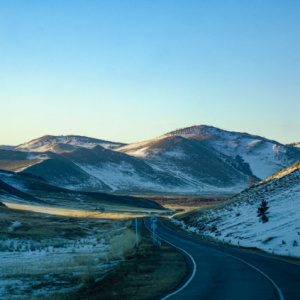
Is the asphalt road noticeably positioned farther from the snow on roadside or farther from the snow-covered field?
the snow on roadside

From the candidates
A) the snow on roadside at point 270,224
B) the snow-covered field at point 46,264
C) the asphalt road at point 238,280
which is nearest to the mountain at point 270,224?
the snow on roadside at point 270,224

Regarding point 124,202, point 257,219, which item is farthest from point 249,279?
point 124,202

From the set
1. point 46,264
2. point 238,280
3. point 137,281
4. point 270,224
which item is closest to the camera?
point 137,281

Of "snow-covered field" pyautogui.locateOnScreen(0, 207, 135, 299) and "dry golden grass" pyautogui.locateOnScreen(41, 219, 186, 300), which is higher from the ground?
"dry golden grass" pyautogui.locateOnScreen(41, 219, 186, 300)

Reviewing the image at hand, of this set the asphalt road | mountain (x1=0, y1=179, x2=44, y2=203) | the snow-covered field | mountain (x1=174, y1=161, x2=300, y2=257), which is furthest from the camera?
mountain (x1=0, y1=179, x2=44, y2=203)

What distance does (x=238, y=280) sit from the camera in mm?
14883

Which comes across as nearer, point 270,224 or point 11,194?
point 270,224

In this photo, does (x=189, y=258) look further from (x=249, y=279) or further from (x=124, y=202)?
(x=124, y=202)

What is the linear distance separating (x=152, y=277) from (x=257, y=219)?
2547cm

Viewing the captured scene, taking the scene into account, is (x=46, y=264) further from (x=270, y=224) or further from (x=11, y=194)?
(x=11, y=194)

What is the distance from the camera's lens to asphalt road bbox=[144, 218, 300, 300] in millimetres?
12109

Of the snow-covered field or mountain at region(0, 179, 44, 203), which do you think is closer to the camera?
the snow-covered field

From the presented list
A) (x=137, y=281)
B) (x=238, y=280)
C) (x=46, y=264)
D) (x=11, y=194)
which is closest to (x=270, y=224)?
(x=238, y=280)

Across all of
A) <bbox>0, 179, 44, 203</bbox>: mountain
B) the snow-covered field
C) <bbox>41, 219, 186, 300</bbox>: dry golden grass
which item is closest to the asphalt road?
<bbox>41, 219, 186, 300</bbox>: dry golden grass
